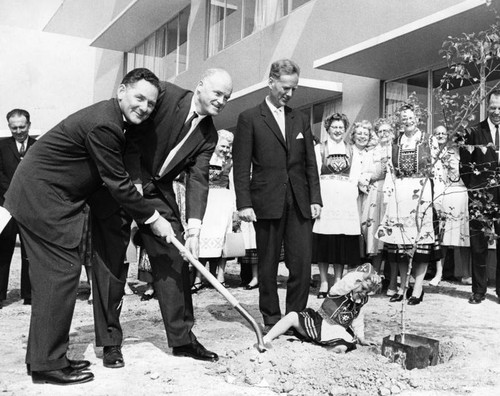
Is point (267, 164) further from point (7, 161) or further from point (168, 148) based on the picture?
point (7, 161)

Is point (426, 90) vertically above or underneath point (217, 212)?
above

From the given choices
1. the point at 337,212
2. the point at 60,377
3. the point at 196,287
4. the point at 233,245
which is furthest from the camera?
the point at 196,287

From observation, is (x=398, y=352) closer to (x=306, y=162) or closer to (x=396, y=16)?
(x=306, y=162)

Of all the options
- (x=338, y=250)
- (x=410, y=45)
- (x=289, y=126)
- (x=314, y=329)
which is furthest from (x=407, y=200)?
(x=410, y=45)

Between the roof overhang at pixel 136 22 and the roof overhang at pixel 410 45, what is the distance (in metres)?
8.94

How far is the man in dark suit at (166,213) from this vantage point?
3406mm

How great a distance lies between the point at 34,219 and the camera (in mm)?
3031

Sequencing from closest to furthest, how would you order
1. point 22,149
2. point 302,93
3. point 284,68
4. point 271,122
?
point 284,68 → point 271,122 → point 22,149 → point 302,93

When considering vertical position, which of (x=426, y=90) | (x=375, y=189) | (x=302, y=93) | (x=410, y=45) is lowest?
(x=375, y=189)

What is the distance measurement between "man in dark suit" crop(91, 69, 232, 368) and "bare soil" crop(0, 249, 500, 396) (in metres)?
0.19

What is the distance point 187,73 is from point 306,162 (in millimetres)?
11880

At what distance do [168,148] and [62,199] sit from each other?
713 millimetres

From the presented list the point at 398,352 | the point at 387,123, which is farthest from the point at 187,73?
the point at 398,352

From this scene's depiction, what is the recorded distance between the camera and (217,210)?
252 inches
